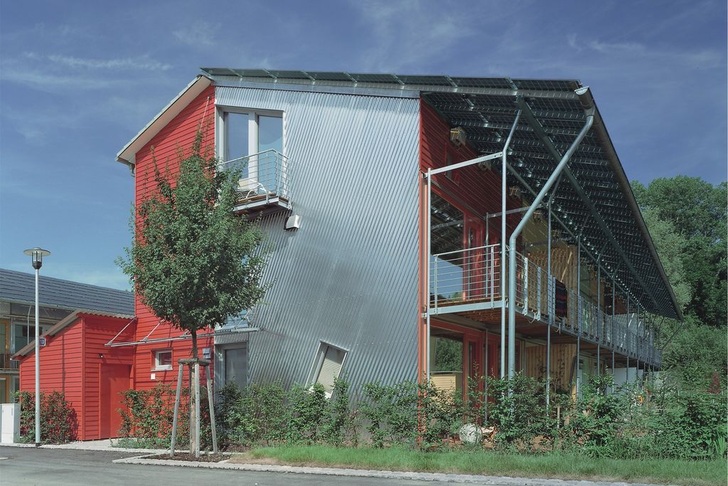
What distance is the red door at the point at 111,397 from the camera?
62.1 feet

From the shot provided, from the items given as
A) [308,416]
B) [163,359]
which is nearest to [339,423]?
[308,416]

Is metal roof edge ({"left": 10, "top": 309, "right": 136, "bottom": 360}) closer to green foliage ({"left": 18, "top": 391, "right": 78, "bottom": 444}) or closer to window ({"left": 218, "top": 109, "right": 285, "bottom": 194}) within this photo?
green foliage ({"left": 18, "top": 391, "right": 78, "bottom": 444})

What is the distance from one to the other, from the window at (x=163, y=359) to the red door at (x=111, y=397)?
100cm

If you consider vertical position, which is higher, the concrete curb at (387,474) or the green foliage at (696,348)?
the concrete curb at (387,474)

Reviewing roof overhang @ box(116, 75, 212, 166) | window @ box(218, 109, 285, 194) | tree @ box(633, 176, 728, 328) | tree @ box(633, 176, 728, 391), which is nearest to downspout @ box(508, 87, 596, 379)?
window @ box(218, 109, 285, 194)

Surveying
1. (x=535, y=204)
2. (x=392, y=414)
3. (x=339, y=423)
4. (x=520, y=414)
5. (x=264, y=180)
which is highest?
(x=264, y=180)

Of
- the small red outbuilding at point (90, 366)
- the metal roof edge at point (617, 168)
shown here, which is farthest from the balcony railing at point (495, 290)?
the small red outbuilding at point (90, 366)

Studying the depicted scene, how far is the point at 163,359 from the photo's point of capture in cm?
1919

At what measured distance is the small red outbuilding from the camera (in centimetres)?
1861

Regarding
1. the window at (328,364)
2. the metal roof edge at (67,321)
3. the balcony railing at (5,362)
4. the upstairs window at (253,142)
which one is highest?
the upstairs window at (253,142)

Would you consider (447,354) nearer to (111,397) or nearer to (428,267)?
(428,267)

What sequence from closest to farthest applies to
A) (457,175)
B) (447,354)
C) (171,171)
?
(447,354), (457,175), (171,171)

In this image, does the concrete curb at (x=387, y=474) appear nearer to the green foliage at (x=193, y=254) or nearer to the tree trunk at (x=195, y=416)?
the tree trunk at (x=195, y=416)

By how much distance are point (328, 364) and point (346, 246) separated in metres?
2.47
